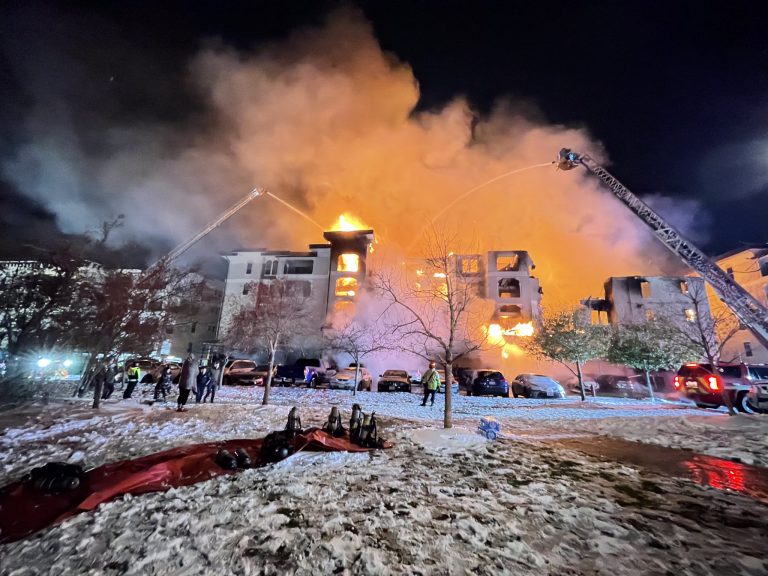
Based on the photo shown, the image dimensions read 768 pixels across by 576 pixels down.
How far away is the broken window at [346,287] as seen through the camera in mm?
43062

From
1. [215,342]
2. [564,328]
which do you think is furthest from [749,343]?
[215,342]

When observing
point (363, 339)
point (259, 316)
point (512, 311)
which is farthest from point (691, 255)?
point (259, 316)

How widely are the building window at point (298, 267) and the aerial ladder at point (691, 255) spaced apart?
32.9 m

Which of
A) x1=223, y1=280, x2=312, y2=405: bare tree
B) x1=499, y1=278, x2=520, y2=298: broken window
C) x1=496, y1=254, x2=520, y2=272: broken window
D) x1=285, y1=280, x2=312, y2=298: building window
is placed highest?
x1=496, y1=254, x2=520, y2=272: broken window

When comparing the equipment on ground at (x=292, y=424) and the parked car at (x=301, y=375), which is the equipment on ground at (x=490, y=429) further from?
the parked car at (x=301, y=375)

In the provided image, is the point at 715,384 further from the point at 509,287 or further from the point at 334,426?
the point at 509,287

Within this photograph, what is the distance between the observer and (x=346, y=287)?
43625mm

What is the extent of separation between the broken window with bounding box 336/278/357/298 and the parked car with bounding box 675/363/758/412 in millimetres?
34276

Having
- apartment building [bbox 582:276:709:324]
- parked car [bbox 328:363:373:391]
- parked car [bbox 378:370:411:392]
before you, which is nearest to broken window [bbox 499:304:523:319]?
apartment building [bbox 582:276:709:324]

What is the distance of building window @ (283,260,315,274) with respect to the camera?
46.3 metres

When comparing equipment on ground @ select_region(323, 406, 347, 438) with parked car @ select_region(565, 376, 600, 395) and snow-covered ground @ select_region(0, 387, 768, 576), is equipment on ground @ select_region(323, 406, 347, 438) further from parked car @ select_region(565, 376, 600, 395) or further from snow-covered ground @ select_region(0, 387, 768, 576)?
parked car @ select_region(565, 376, 600, 395)

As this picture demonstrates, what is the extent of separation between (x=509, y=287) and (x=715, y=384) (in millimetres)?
32924

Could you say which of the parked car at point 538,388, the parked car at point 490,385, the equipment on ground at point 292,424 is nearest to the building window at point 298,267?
the parked car at point 490,385

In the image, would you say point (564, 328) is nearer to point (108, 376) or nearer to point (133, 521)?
point (133, 521)
